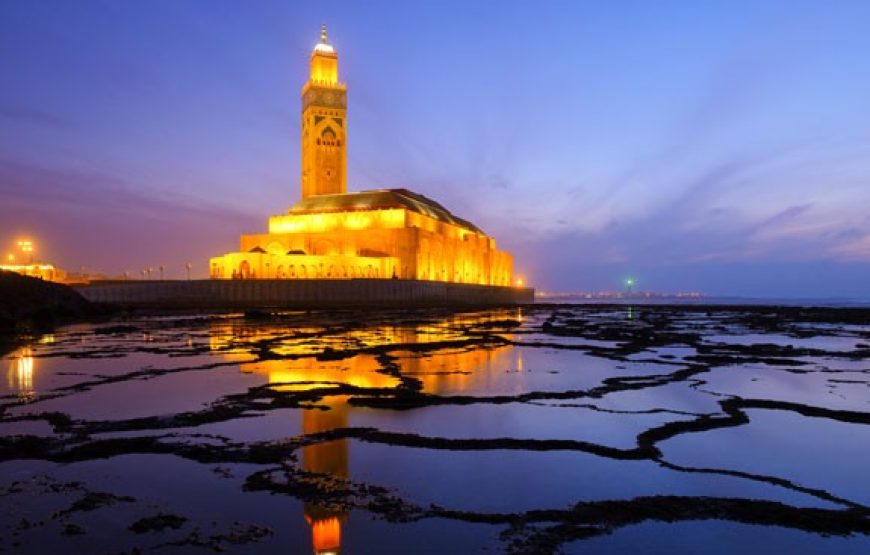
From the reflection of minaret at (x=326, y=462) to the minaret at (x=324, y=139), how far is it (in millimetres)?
74252

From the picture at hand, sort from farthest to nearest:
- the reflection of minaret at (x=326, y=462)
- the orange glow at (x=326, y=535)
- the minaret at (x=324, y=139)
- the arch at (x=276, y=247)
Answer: the minaret at (x=324, y=139)
the arch at (x=276, y=247)
the reflection of minaret at (x=326, y=462)
the orange glow at (x=326, y=535)

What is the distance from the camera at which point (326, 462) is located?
13.9 feet

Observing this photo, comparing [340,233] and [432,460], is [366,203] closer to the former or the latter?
[340,233]

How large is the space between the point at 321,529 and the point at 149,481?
4.82 ft

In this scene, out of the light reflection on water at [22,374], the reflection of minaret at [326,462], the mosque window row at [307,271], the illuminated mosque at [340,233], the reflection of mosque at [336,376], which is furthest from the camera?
the illuminated mosque at [340,233]

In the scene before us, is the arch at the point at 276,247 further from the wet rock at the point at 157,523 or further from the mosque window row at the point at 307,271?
the wet rock at the point at 157,523

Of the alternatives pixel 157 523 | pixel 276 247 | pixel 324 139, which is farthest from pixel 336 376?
pixel 324 139

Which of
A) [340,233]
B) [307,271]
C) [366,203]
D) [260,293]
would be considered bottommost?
[260,293]

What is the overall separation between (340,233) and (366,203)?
4.87m

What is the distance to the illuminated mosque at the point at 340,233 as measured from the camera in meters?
57.3

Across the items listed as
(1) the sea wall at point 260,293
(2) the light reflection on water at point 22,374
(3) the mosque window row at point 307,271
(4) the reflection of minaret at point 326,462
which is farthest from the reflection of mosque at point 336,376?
(3) the mosque window row at point 307,271

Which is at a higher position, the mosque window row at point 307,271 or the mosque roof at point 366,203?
the mosque roof at point 366,203

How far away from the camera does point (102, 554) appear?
273 centimetres

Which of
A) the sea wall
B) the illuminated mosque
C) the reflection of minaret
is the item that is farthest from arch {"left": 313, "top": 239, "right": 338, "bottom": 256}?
the reflection of minaret
